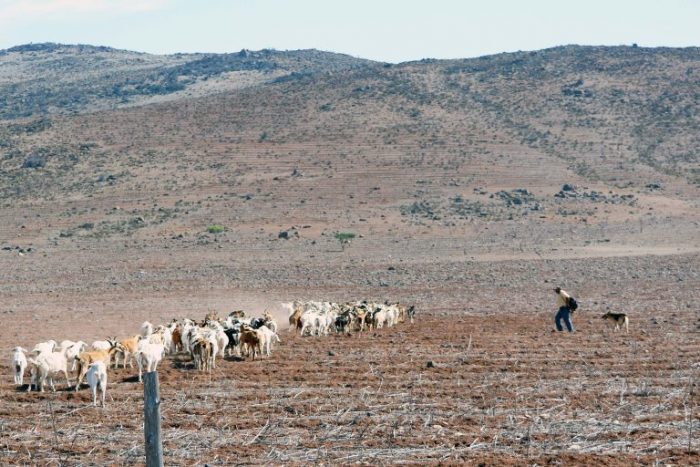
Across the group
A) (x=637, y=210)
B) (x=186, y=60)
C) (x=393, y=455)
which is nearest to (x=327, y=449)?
(x=393, y=455)

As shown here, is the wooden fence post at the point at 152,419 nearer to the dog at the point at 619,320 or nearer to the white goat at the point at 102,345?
the white goat at the point at 102,345

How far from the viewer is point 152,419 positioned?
9.87m

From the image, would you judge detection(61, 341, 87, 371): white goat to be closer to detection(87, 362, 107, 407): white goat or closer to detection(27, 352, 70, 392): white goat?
detection(27, 352, 70, 392): white goat

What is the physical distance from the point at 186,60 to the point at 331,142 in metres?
82.5

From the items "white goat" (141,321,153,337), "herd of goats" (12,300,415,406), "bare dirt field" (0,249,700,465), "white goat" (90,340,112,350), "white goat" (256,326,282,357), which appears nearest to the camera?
"bare dirt field" (0,249,700,465)

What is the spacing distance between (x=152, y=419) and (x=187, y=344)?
1115 centimetres

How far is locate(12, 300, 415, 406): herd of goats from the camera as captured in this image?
1708 cm

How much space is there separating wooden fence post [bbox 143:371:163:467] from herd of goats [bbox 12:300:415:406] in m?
5.79

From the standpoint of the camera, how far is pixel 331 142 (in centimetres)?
7294

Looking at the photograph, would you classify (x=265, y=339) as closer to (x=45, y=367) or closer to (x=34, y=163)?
(x=45, y=367)

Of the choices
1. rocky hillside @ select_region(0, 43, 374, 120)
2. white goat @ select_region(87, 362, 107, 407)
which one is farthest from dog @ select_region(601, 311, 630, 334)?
rocky hillside @ select_region(0, 43, 374, 120)

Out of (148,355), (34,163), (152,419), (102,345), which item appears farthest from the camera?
(34,163)

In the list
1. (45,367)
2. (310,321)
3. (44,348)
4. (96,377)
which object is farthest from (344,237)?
(96,377)

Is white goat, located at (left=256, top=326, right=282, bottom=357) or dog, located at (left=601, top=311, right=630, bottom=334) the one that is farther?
dog, located at (left=601, top=311, right=630, bottom=334)
